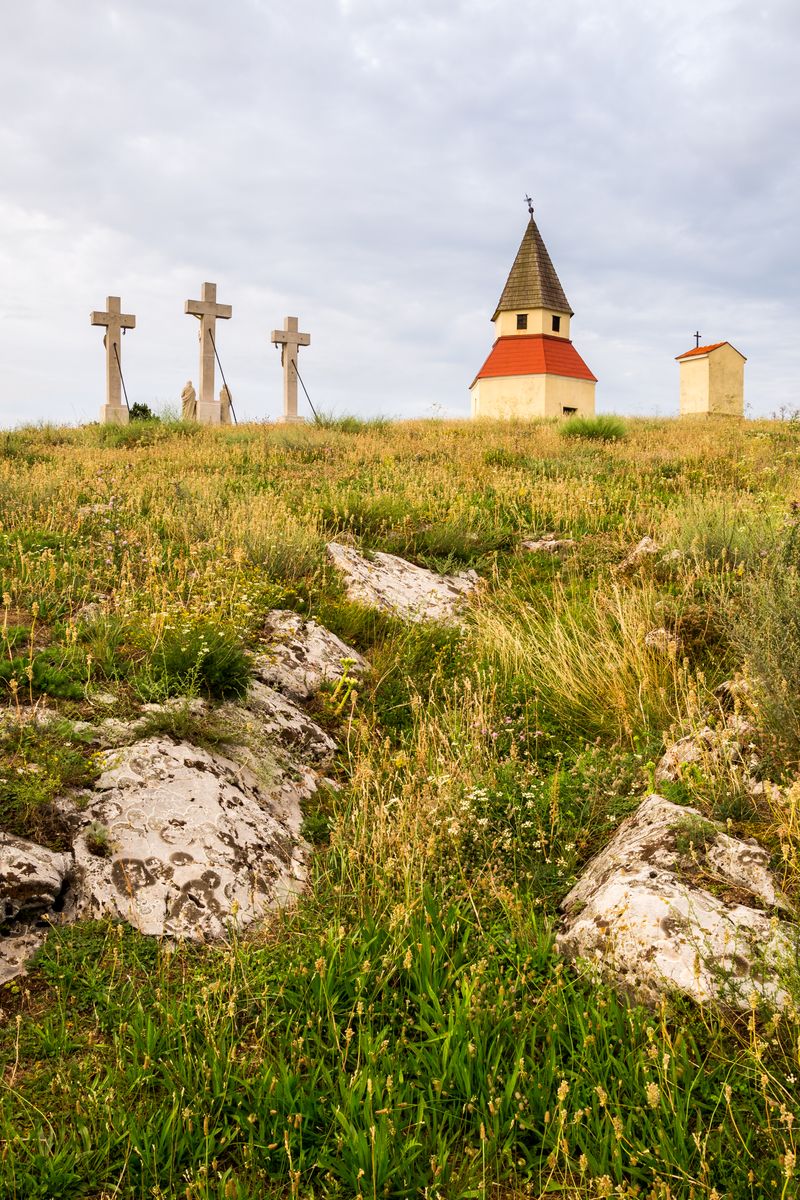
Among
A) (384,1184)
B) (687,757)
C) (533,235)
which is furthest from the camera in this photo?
(533,235)

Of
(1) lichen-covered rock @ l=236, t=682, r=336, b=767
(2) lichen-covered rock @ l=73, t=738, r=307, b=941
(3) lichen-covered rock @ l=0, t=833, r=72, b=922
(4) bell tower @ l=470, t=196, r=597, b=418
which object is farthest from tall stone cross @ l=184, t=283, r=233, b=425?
(3) lichen-covered rock @ l=0, t=833, r=72, b=922

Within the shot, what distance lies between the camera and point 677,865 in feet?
10.2

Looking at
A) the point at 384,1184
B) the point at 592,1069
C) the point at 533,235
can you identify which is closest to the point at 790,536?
the point at 592,1069

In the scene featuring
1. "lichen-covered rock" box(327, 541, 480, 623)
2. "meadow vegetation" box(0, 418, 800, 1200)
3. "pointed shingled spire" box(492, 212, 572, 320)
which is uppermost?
"pointed shingled spire" box(492, 212, 572, 320)

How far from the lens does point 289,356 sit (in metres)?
21.6

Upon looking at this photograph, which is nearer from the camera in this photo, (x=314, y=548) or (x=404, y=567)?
(x=314, y=548)

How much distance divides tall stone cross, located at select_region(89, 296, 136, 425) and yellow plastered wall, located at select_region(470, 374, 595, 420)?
47.9 feet

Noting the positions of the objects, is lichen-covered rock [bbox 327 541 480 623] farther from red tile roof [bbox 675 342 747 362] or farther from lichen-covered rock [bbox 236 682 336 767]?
red tile roof [bbox 675 342 747 362]

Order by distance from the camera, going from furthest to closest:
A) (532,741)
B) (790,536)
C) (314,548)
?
1. (314,548)
2. (790,536)
3. (532,741)

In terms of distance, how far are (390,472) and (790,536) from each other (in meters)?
6.60

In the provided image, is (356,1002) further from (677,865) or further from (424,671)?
(424,671)

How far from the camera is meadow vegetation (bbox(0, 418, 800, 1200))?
226 cm

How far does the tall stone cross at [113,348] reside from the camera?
67.0 feet

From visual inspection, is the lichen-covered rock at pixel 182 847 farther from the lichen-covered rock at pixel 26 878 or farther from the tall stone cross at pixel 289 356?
the tall stone cross at pixel 289 356
